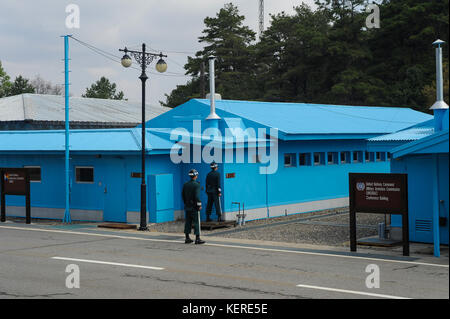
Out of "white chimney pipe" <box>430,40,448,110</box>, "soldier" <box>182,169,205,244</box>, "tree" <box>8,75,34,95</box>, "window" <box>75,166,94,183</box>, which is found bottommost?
"soldier" <box>182,169,205,244</box>

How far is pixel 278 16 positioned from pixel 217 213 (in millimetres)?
48736

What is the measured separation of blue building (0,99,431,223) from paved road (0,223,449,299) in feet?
13.8

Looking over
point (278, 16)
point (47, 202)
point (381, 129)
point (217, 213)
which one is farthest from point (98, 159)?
point (278, 16)

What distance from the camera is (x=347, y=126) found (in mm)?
27562

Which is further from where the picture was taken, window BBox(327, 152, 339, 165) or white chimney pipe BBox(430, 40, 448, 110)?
window BBox(327, 152, 339, 165)

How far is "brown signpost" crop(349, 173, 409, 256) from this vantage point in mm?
14133

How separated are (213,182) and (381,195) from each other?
A: 7.15 meters

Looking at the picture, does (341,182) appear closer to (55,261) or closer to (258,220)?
(258,220)

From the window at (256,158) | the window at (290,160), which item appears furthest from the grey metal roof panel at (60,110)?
the window at (256,158)

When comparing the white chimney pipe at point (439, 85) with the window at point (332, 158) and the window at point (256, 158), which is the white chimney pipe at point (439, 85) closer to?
the window at point (256, 158)

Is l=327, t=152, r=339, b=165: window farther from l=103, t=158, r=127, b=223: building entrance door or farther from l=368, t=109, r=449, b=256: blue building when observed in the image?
l=368, t=109, r=449, b=256: blue building

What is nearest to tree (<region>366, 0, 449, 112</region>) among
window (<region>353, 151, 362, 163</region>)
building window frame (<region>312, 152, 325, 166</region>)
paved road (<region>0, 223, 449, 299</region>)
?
window (<region>353, 151, 362, 163</region>)

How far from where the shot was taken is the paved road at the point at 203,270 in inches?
410

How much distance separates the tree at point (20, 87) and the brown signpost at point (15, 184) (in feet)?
185
